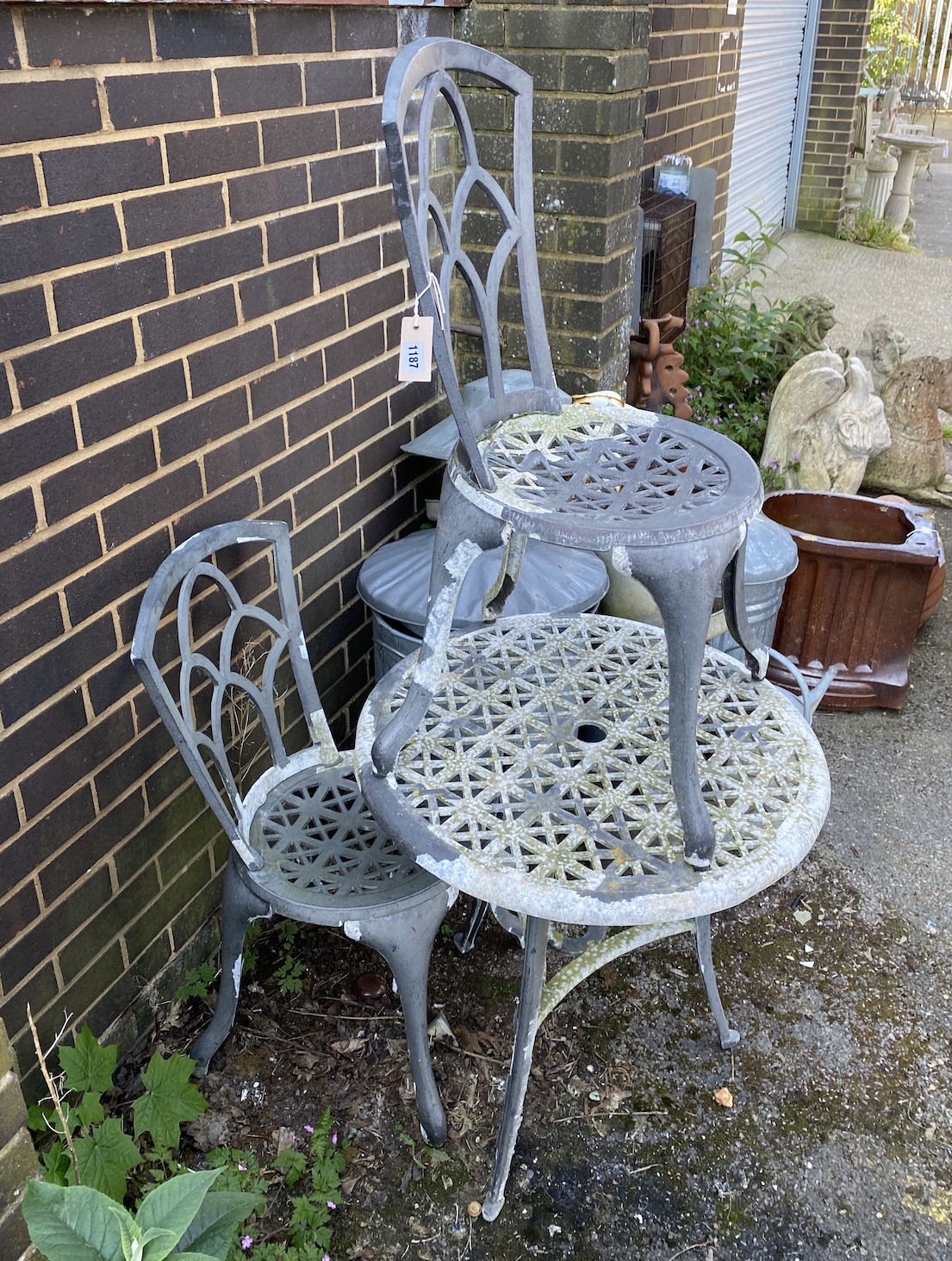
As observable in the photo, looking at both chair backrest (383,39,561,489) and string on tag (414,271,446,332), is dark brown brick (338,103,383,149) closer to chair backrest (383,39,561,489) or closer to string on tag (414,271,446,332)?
chair backrest (383,39,561,489)

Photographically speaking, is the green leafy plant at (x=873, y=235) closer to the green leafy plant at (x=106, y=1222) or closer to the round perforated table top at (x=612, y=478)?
the round perforated table top at (x=612, y=478)

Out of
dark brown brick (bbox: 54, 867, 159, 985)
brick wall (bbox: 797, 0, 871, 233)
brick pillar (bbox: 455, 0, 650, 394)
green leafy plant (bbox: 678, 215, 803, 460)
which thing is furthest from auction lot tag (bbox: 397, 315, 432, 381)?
brick wall (bbox: 797, 0, 871, 233)

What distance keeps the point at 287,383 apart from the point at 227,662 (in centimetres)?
74

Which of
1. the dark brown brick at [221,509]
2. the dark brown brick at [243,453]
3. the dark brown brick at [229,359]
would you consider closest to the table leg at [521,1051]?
the dark brown brick at [221,509]

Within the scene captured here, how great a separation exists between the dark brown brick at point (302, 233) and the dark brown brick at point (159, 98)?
0.31 metres

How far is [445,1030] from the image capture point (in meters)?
2.35

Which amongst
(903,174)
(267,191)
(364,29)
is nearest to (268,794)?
(267,191)

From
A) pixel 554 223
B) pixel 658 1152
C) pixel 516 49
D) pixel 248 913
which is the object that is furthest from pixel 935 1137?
pixel 516 49

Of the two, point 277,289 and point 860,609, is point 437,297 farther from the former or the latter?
point 860,609

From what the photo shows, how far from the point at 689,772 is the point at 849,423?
303 centimetres

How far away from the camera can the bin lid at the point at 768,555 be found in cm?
301

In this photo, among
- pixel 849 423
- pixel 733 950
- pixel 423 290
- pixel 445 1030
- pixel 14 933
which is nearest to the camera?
pixel 423 290

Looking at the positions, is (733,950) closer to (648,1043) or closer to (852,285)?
(648,1043)

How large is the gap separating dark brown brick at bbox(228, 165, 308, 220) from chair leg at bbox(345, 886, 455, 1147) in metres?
1.45
